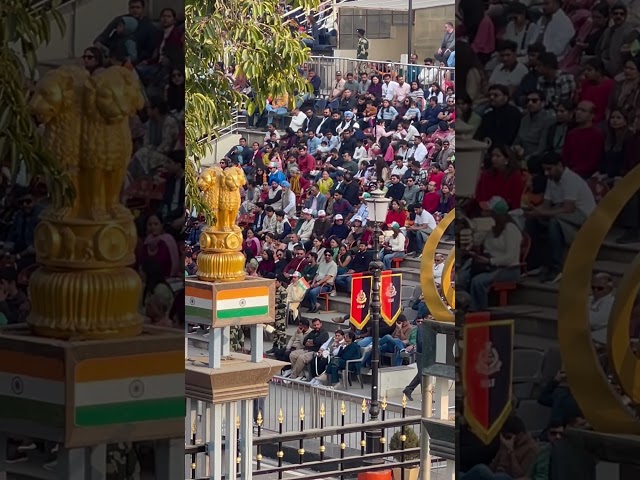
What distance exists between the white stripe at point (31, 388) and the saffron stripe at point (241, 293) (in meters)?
5.80

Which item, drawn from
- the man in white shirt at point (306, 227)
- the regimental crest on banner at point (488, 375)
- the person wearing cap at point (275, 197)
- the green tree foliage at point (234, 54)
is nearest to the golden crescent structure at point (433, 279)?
the green tree foliage at point (234, 54)

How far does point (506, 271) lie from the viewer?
14.7 feet

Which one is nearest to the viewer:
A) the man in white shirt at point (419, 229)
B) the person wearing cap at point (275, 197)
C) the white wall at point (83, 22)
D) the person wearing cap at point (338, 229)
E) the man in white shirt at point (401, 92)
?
the white wall at point (83, 22)

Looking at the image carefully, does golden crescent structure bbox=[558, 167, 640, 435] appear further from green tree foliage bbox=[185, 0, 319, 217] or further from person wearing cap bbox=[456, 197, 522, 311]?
green tree foliage bbox=[185, 0, 319, 217]

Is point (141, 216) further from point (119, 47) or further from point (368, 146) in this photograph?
point (368, 146)

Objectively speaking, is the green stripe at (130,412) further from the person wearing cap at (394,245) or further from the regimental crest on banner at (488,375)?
the person wearing cap at (394,245)

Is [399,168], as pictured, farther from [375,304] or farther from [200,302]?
[200,302]

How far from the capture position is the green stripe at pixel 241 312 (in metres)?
10.6

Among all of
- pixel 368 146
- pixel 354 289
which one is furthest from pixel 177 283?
pixel 368 146

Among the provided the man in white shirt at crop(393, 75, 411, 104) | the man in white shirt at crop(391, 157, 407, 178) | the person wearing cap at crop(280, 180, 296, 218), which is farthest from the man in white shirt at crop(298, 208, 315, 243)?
the man in white shirt at crop(393, 75, 411, 104)

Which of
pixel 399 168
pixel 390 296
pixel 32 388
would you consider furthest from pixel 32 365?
pixel 399 168

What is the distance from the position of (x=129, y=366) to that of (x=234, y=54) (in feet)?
18.8

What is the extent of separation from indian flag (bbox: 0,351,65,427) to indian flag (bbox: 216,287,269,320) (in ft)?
19.0

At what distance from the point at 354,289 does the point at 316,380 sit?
1.01 m
